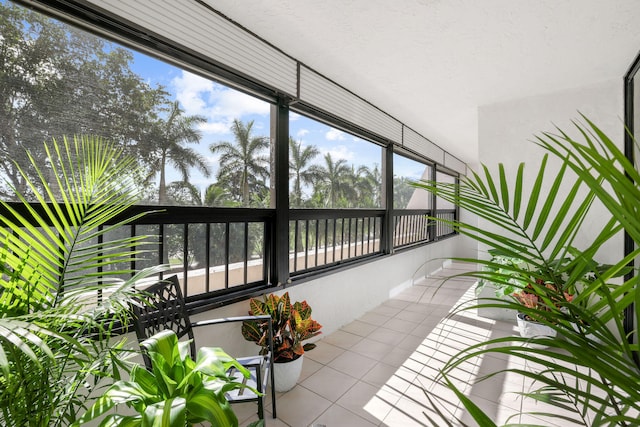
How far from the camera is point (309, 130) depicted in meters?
3.03

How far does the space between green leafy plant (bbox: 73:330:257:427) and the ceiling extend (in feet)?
6.57

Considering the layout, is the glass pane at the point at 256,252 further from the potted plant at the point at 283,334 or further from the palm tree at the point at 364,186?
A: the palm tree at the point at 364,186

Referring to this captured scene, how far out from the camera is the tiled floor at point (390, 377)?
1.87m

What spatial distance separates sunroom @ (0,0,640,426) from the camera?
4.71 ft

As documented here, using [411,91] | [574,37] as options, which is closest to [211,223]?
[411,91]

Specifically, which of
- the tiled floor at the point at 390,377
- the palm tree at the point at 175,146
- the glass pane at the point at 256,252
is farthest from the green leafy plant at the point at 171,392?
the glass pane at the point at 256,252

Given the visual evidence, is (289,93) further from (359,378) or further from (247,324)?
(359,378)

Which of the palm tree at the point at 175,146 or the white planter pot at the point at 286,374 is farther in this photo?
the white planter pot at the point at 286,374

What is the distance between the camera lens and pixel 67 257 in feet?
3.38

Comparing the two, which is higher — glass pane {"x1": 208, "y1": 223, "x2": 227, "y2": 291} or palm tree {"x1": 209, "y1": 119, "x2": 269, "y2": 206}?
palm tree {"x1": 209, "y1": 119, "x2": 269, "y2": 206}

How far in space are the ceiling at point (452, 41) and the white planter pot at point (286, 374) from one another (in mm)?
2351

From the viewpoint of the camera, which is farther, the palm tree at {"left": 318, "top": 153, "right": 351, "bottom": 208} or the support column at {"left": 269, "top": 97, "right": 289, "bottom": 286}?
the palm tree at {"left": 318, "top": 153, "right": 351, "bottom": 208}

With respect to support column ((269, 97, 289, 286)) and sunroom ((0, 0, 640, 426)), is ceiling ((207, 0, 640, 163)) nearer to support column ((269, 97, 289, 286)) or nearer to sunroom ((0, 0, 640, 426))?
sunroom ((0, 0, 640, 426))

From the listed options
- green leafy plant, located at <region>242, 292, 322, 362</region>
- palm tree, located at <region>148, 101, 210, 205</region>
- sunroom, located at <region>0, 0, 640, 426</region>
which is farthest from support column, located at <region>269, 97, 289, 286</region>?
palm tree, located at <region>148, 101, 210, 205</region>
